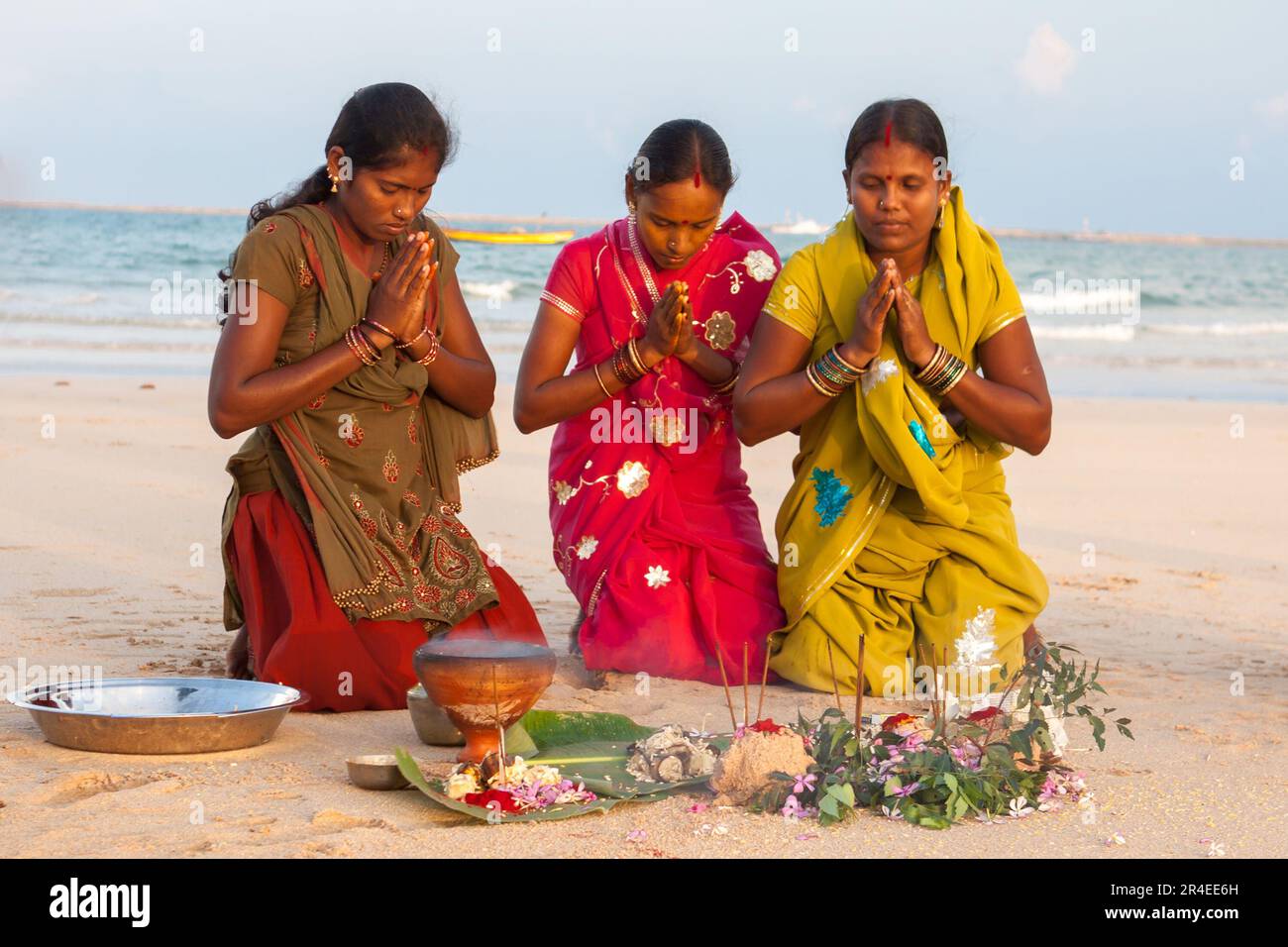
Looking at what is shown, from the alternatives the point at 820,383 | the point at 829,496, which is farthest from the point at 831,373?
the point at 829,496

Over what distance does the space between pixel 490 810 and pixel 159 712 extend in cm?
129

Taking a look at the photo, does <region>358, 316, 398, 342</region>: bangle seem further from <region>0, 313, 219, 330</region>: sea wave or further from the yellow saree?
<region>0, 313, 219, 330</region>: sea wave

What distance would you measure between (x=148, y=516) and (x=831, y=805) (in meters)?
5.53

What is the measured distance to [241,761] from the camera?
4109 millimetres

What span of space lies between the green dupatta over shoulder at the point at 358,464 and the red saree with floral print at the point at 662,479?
0.48 m

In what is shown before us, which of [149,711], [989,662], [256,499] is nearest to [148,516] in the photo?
[256,499]

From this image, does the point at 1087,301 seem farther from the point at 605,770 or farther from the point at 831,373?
the point at 605,770

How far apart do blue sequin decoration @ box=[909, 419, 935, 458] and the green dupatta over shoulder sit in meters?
1.44

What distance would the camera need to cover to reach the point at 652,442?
551 centimetres

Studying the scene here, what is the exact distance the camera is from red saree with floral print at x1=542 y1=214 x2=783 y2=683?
5371 mm

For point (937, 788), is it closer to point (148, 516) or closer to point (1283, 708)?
point (1283, 708)

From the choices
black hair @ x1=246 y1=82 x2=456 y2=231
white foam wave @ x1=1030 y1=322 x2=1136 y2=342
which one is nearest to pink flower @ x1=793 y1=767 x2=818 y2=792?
black hair @ x1=246 y1=82 x2=456 y2=231

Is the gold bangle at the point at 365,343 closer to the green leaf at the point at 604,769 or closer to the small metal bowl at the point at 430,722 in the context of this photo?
the small metal bowl at the point at 430,722

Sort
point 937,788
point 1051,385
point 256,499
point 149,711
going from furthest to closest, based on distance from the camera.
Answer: point 1051,385 → point 256,499 → point 149,711 → point 937,788
